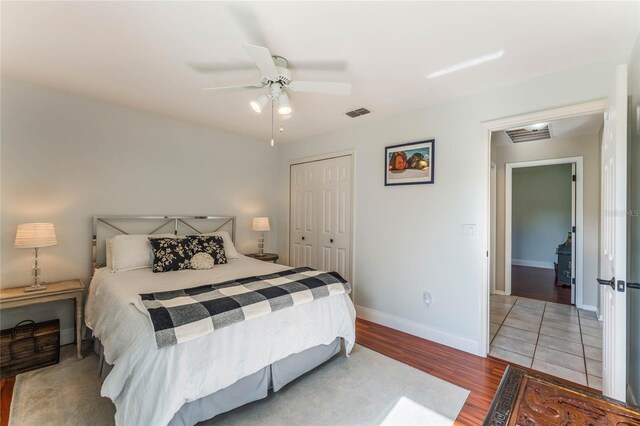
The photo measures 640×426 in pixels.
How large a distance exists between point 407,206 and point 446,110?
109 cm

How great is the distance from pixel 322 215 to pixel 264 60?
8.57 ft

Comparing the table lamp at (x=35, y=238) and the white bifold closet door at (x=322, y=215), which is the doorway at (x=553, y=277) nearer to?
the white bifold closet door at (x=322, y=215)

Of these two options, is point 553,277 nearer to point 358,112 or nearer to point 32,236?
point 358,112

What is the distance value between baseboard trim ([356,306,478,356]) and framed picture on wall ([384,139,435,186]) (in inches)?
62.7

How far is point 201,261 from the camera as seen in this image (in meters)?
3.02

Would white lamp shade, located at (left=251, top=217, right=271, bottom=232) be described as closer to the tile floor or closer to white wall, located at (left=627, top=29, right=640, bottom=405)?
the tile floor

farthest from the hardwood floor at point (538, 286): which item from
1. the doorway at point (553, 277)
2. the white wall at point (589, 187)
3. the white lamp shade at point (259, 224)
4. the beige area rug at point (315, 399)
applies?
the white lamp shade at point (259, 224)

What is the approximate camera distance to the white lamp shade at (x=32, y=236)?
7.80ft

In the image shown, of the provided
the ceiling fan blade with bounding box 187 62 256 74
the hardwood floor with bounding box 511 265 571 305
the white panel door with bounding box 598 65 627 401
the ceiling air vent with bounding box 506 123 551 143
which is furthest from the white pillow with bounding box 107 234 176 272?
the hardwood floor with bounding box 511 265 571 305

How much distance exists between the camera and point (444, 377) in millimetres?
2346

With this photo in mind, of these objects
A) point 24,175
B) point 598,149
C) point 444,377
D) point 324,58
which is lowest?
point 444,377

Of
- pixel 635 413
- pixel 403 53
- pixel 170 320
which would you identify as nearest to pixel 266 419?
pixel 170 320

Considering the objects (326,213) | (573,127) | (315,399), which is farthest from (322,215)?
(573,127)

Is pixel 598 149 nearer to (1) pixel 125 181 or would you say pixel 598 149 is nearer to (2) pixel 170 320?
(2) pixel 170 320
